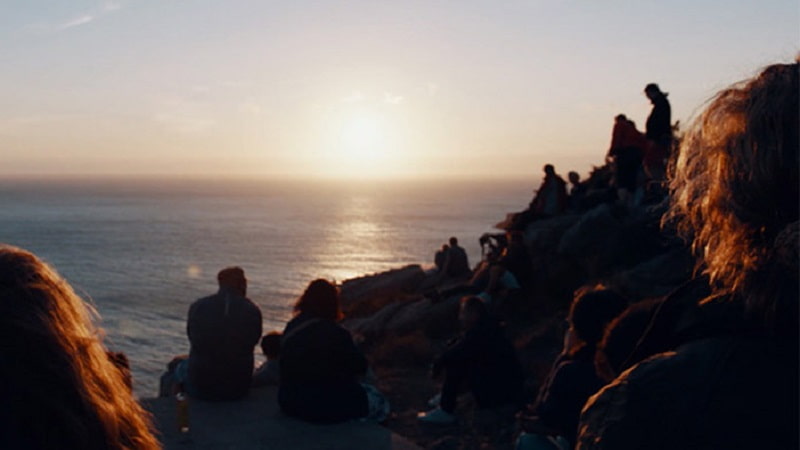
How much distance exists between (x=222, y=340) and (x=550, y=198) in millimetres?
10002

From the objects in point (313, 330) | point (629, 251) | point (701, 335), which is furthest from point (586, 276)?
point (701, 335)

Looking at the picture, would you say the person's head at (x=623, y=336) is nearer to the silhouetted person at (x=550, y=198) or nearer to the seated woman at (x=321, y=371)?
the seated woman at (x=321, y=371)

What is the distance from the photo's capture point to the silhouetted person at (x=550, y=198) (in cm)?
1580

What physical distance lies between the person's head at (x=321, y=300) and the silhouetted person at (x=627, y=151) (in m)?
8.72

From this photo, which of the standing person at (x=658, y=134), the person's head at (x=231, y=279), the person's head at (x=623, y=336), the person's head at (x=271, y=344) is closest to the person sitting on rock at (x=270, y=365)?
the person's head at (x=271, y=344)

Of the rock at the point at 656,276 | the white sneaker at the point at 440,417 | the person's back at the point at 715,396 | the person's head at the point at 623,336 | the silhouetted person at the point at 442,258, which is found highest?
the person's back at the point at 715,396

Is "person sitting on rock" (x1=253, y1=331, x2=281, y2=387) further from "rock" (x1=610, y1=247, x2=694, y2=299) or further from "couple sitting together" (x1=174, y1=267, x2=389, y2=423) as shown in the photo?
"rock" (x1=610, y1=247, x2=694, y2=299)

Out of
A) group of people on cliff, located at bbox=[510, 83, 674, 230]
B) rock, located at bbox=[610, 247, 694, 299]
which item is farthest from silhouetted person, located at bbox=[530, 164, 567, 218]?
rock, located at bbox=[610, 247, 694, 299]

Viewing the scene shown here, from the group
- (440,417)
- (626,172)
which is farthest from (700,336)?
(626,172)

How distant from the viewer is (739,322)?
4.84 ft

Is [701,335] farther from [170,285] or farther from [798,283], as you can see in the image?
[170,285]

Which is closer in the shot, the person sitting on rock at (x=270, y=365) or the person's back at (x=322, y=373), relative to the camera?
the person's back at (x=322, y=373)

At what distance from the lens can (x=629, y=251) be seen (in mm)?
12828

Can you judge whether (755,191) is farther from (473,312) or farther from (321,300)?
(473,312)
